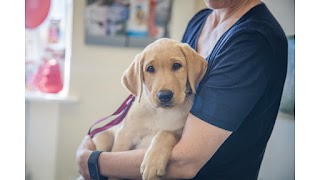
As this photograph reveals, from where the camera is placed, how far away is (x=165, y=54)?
82 cm

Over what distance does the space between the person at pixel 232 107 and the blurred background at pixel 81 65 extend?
0.03 metres

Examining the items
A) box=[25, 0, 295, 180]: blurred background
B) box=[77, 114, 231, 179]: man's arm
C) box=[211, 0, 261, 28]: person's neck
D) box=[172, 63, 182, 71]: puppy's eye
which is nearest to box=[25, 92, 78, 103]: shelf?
box=[25, 0, 295, 180]: blurred background

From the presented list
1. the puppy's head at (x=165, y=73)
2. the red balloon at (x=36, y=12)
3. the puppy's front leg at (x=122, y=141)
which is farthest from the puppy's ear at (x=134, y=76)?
the red balloon at (x=36, y=12)

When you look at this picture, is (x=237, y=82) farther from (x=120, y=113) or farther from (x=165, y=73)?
(x=120, y=113)

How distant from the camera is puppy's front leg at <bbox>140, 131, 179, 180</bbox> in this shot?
0.74m

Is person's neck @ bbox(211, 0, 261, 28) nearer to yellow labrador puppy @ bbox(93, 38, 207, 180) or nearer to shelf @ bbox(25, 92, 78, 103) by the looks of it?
yellow labrador puppy @ bbox(93, 38, 207, 180)

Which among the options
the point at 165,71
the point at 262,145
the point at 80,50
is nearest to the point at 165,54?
the point at 165,71

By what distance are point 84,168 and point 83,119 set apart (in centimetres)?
11

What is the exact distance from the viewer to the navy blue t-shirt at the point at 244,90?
2.31ft

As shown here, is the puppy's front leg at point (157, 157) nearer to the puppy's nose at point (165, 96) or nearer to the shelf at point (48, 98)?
the puppy's nose at point (165, 96)

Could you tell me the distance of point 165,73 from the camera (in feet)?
2.65

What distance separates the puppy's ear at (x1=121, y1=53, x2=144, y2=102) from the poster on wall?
4 cm
